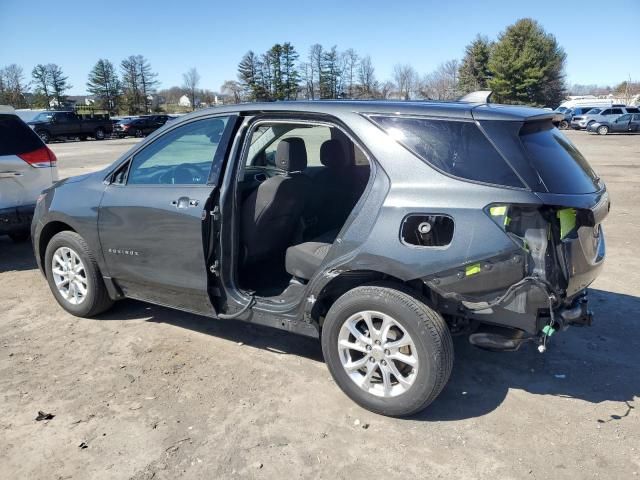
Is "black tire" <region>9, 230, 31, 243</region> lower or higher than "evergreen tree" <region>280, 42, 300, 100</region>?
lower

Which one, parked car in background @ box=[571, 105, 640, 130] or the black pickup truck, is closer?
the black pickup truck

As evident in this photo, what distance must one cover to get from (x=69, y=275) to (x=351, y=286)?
2.67 m

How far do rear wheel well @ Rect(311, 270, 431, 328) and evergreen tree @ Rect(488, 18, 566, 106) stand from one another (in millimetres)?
63345

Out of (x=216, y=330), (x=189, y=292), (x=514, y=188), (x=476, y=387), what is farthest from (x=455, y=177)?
(x=216, y=330)

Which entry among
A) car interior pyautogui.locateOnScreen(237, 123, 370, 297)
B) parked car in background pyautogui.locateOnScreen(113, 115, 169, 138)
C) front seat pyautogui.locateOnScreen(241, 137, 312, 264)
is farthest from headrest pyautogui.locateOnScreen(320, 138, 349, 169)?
parked car in background pyautogui.locateOnScreen(113, 115, 169, 138)

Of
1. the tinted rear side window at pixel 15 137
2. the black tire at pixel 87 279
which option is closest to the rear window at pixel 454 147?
the black tire at pixel 87 279

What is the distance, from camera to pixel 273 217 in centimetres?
384

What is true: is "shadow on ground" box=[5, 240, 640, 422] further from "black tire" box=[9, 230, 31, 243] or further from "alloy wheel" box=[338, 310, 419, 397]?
"black tire" box=[9, 230, 31, 243]

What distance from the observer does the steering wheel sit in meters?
3.75

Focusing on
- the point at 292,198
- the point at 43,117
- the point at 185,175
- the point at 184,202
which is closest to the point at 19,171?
the point at 185,175

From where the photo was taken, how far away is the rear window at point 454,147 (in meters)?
2.78

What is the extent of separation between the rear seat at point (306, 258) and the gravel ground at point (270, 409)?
27.7 inches

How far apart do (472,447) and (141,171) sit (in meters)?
3.05

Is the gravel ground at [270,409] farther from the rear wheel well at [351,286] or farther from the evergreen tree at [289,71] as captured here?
the evergreen tree at [289,71]
